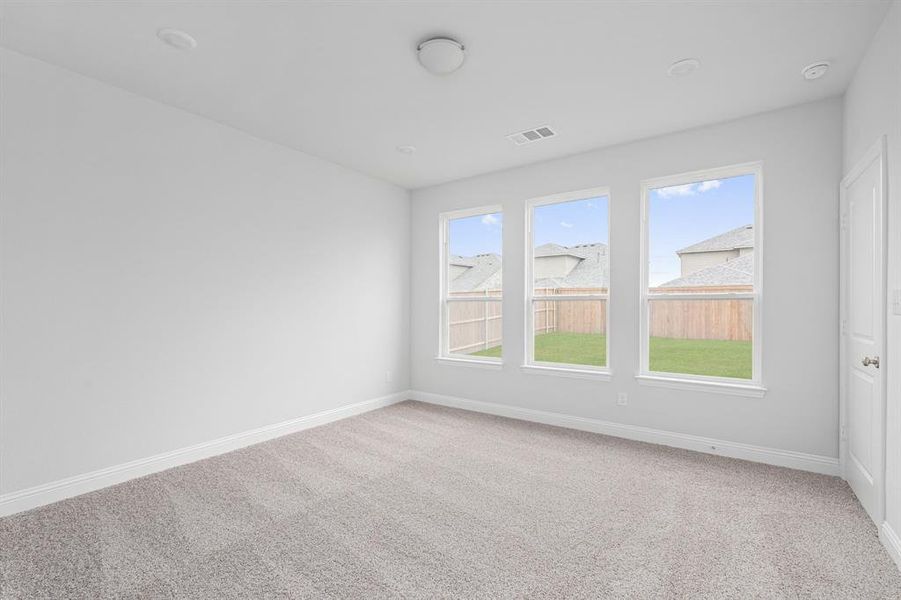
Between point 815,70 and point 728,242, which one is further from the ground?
point 815,70

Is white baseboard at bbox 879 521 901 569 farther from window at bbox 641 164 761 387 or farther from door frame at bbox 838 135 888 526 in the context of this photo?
window at bbox 641 164 761 387

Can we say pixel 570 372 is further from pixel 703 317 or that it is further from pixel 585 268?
pixel 703 317

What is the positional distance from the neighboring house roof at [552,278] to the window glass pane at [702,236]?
476mm

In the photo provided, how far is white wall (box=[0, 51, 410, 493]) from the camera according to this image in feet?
8.46

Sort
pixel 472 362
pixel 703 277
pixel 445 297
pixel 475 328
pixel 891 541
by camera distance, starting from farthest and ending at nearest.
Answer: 1. pixel 445 297
2. pixel 475 328
3. pixel 472 362
4. pixel 703 277
5. pixel 891 541

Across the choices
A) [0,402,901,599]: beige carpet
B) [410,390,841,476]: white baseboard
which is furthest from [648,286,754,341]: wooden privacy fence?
[0,402,901,599]: beige carpet

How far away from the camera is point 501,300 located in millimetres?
4848

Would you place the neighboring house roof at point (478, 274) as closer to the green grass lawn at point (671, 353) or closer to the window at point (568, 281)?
the window at point (568, 281)

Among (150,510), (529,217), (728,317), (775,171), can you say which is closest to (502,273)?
(529,217)

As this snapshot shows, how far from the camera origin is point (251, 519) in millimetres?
2445

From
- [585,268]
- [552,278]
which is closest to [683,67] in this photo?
[585,268]

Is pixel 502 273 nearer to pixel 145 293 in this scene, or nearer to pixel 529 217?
pixel 529 217

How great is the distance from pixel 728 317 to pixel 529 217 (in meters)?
2.13

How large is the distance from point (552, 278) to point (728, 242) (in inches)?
63.8
